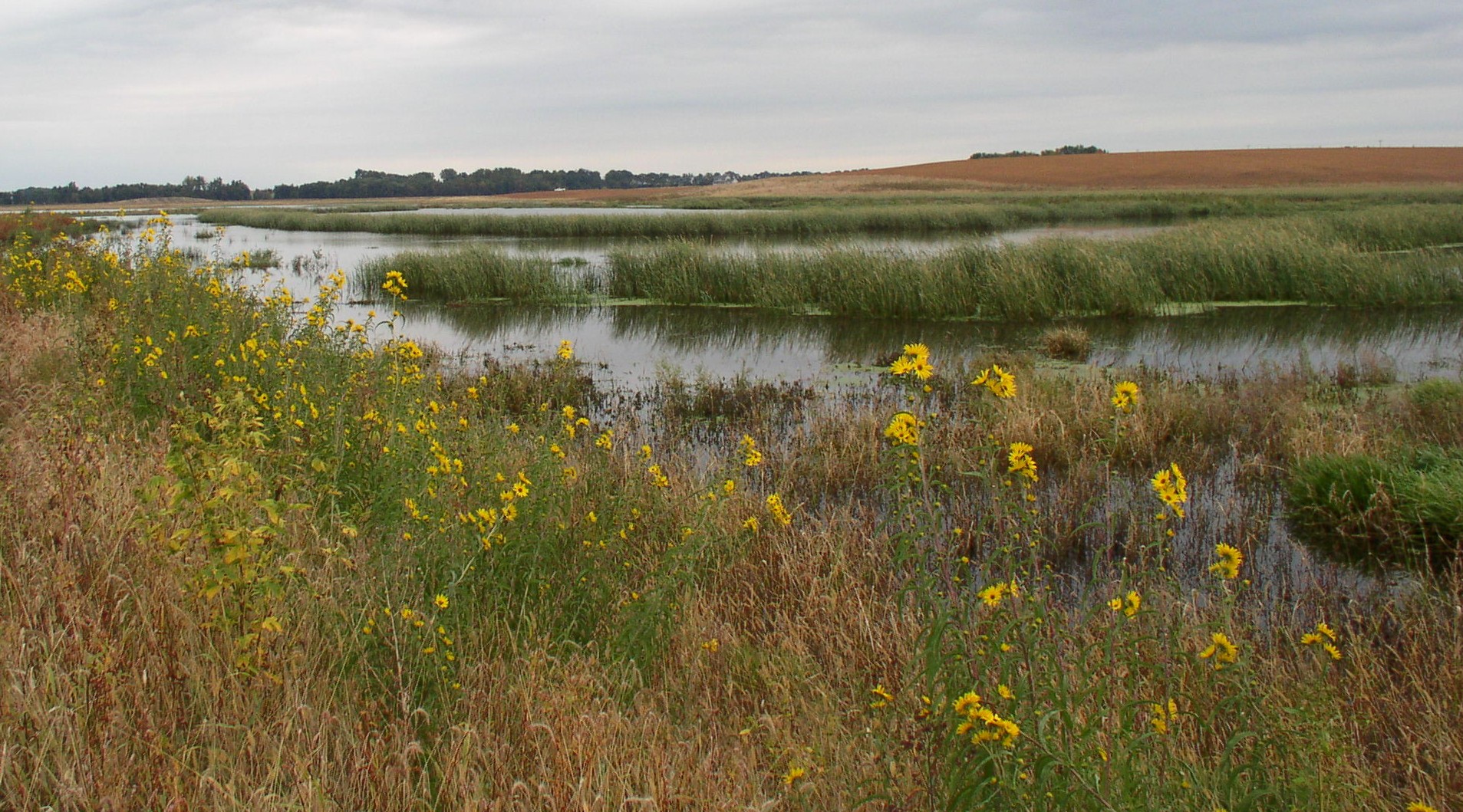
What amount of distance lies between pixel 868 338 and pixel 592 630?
34.1 ft

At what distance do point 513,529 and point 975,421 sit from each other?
477 centimetres

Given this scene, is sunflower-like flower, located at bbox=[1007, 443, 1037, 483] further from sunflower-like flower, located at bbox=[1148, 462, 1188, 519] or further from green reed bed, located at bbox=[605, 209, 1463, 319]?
green reed bed, located at bbox=[605, 209, 1463, 319]

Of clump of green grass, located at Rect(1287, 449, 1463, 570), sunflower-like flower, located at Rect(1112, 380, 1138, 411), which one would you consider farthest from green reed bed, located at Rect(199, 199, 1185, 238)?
sunflower-like flower, located at Rect(1112, 380, 1138, 411)

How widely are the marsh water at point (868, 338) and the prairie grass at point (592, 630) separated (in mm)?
4878

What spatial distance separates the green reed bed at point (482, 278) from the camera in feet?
59.2

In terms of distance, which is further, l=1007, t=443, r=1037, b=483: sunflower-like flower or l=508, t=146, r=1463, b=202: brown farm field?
l=508, t=146, r=1463, b=202: brown farm field

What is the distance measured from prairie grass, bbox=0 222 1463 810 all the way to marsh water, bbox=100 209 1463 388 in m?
4.88

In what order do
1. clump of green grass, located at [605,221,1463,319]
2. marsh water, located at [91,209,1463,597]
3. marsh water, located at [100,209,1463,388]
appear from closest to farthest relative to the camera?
marsh water, located at [91,209,1463,597] < marsh water, located at [100,209,1463,388] < clump of green grass, located at [605,221,1463,319]

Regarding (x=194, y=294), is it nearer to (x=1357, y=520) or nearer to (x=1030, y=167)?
(x=1357, y=520)

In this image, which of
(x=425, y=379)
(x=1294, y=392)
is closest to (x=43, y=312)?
(x=425, y=379)

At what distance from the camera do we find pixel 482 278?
723 inches

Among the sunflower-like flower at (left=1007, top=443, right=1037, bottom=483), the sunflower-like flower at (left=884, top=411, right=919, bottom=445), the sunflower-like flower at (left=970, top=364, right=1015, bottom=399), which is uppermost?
the sunflower-like flower at (left=970, top=364, right=1015, bottom=399)

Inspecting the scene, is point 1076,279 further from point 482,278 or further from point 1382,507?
point 482,278

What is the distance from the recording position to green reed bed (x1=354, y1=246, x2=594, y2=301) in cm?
1805
